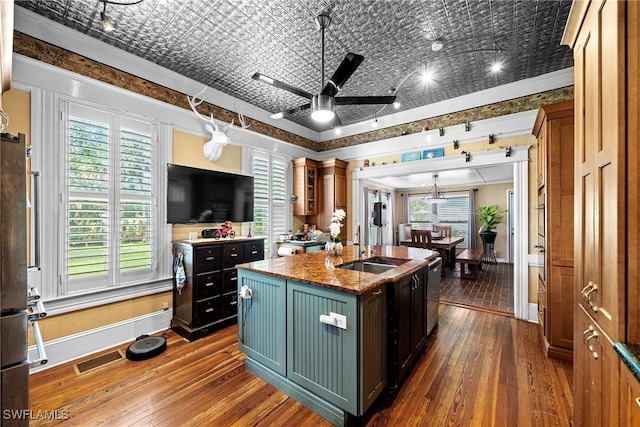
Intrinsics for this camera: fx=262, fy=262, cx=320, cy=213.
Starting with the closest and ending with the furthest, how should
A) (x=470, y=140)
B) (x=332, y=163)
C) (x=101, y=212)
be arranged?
(x=101, y=212)
(x=470, y=140)
(x=332, y=163)

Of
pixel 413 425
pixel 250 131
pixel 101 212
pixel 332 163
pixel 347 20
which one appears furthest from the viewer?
pixel 332 163

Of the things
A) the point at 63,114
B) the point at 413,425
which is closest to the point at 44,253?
the point at 63,114

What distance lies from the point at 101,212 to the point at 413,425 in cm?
341

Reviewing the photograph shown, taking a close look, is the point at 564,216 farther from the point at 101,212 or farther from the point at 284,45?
the point at 101,212

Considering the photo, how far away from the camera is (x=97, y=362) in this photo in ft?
8.23

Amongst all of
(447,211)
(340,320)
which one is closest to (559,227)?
(340,320)

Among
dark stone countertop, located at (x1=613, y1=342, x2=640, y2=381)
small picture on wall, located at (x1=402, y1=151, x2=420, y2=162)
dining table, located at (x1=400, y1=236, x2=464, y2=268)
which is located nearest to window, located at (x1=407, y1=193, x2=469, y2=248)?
dining table, located at (x1=400, y1=236, x2=464, y2=268)

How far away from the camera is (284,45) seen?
9.14 feet

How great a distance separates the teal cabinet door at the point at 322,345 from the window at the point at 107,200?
2.17 metres

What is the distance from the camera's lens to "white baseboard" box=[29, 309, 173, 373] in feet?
8.03

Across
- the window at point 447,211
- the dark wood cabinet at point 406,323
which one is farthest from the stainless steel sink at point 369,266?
the window at point 447,211

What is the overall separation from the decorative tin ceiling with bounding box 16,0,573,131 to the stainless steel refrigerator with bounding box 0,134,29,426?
1.74m

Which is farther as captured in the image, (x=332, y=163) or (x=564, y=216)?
(x=332, y=163)

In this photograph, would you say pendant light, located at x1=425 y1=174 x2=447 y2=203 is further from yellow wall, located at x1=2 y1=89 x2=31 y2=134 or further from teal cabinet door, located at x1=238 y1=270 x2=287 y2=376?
yellow wall, located at x1=2 y1=89 x2=31 y2=134
